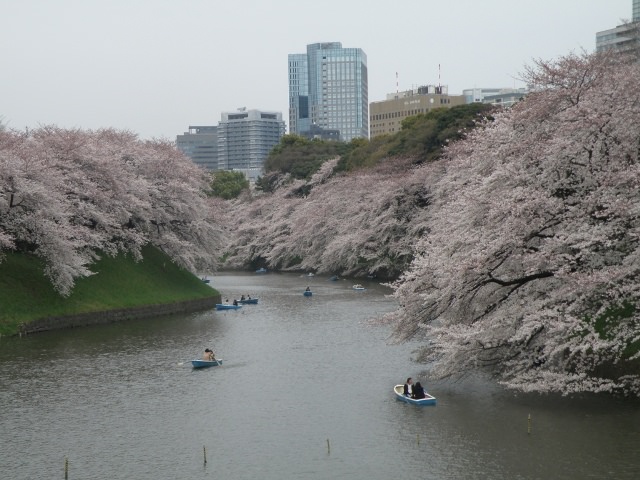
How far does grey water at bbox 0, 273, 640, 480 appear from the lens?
2214 cm

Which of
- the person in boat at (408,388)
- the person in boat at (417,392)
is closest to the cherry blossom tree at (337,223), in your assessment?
the person in boat at (408,388)

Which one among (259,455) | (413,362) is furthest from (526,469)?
(413,362)

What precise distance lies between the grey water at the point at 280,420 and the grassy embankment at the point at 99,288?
177 inches

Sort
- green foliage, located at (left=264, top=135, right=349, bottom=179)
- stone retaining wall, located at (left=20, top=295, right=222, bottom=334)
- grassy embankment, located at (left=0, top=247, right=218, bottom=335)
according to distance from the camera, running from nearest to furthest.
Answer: stone retaining wall, located at (left=20, top=295, right=222, bottom=334) → grassy embankment, located at (left=0, top=247, right=218, bottom=335) → green foliage, located at (left=264, top=135, right=349, bottom=179)

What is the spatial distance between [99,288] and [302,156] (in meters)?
75.6

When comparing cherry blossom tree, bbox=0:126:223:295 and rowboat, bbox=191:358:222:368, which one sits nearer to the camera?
rowboat, bbox=191:358:222:368

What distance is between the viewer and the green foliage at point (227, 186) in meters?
142

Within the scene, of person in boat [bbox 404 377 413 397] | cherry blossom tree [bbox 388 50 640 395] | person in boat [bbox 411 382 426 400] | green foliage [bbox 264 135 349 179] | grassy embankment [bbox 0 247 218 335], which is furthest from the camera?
green foliage [bbox 264 135 349 179]

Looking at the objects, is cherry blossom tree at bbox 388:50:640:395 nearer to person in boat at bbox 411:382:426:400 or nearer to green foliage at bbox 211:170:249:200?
person in boat at bbox 411:382:426:400

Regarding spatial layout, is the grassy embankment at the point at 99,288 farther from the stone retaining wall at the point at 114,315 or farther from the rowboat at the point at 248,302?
the rowboat at the point at 248,302

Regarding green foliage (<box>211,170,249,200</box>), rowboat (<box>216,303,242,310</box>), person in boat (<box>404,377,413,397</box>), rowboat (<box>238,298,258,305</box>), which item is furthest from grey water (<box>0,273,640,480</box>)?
green foliage (<box>211,170,249,200</box>)

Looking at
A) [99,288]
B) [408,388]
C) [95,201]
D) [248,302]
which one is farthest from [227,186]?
[408,388]

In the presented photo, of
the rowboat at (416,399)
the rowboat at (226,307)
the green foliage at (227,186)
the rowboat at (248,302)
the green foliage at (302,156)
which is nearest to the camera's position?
the rowboat at (416,399)

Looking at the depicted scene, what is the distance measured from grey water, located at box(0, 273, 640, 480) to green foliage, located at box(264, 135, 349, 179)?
268ft
